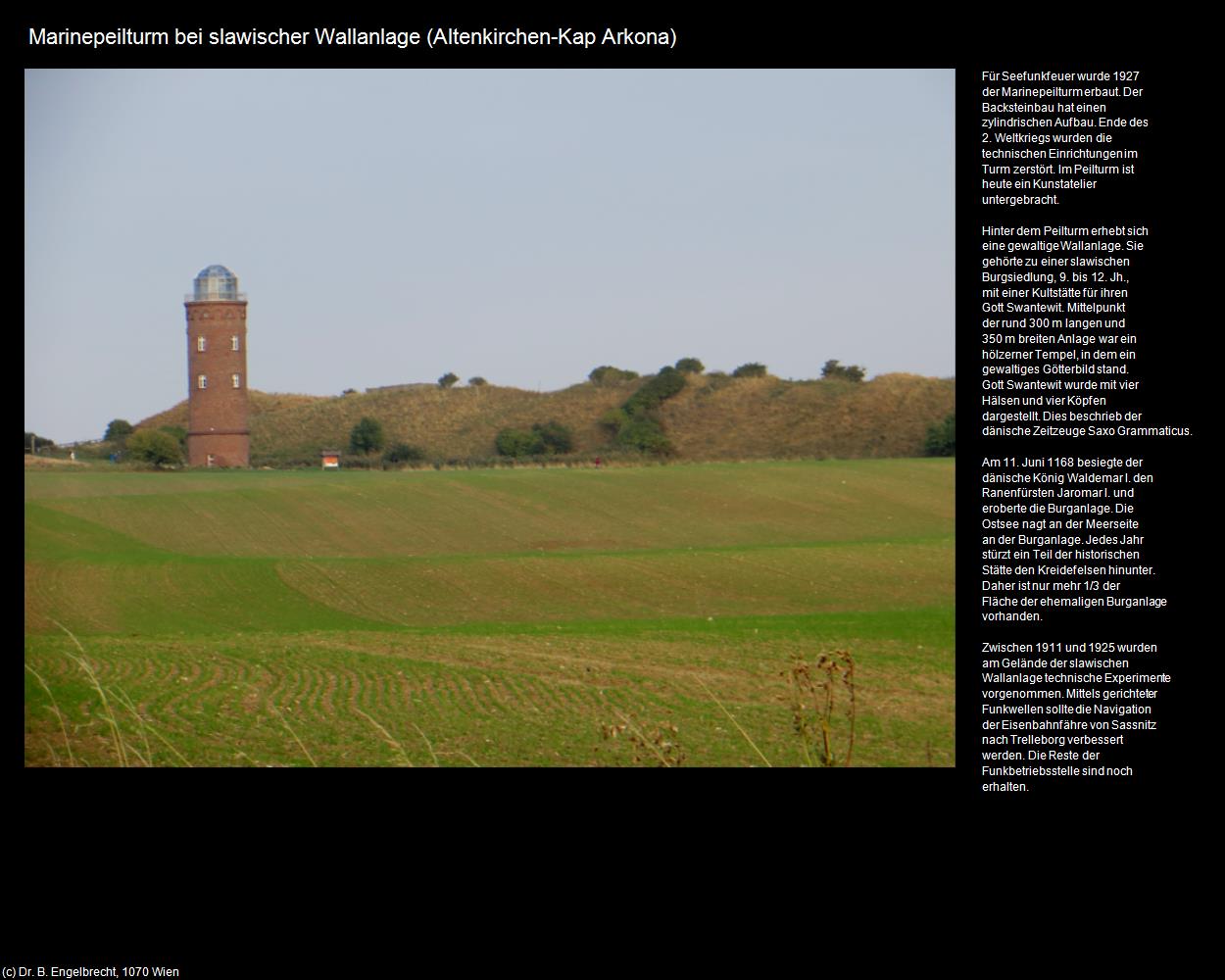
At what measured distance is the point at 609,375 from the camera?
98188 millimetres

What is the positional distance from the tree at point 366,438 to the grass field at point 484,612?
79.1 ft

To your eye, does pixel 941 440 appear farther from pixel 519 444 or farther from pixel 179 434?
pixel 179 434

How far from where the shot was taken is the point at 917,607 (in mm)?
24828

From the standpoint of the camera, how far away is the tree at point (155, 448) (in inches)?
2302

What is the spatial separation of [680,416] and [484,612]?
207 feet

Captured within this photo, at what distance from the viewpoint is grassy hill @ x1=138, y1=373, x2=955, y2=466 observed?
8000cm

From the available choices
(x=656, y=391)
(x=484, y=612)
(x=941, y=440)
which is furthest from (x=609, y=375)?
(x=484, y=612)

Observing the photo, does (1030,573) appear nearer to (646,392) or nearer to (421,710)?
(421,710)

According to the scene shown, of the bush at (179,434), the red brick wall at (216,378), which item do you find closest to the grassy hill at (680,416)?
the bush at (179,434)

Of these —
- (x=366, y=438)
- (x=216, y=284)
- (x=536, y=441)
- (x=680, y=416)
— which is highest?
(x=216, y=284)

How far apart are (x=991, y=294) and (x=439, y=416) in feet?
285

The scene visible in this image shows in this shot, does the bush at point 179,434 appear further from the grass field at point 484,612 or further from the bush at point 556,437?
the bush at point 556,437

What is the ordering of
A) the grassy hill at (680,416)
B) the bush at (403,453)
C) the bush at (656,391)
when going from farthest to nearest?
the bush at (656,391)
the grassy hill at (680,416)
the bush at (403,453)
